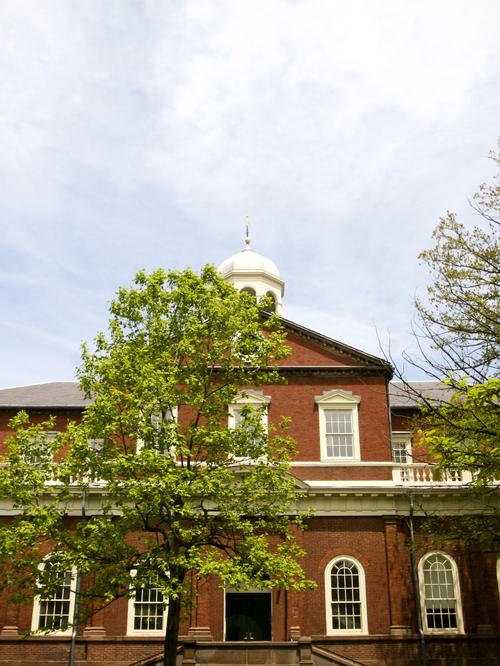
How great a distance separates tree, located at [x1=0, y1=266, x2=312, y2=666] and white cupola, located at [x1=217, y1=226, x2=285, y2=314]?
13.1 meters

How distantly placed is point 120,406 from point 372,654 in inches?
474

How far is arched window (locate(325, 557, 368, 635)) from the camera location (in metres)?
24.2

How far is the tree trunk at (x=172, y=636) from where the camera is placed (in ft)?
58.0

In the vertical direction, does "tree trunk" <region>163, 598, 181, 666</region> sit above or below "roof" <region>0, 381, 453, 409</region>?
below

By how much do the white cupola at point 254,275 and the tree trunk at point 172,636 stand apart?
56.7ft

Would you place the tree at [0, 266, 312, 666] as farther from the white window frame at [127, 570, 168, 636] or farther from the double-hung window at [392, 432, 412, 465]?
the double-hung window at [392, 432, 412, 465]

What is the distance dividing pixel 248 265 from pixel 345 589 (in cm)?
1556

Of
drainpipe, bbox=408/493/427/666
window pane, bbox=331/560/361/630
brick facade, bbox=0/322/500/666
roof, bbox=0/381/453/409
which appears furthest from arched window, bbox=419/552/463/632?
roof, bbox=0/381/453/409

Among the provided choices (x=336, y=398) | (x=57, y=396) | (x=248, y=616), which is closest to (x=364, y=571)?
(x=248, y=616)

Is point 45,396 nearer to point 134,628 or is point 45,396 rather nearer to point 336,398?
point 134,628

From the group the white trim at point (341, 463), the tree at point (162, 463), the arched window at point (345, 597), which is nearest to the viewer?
the tree at point (162, 463)

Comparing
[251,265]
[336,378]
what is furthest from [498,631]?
[251,265]

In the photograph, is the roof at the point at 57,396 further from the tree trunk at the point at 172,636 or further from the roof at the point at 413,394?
the tree trunk at the point at 172,636

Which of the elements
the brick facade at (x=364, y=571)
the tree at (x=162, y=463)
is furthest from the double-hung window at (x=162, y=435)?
the brick facade at (x=364, y=571)
